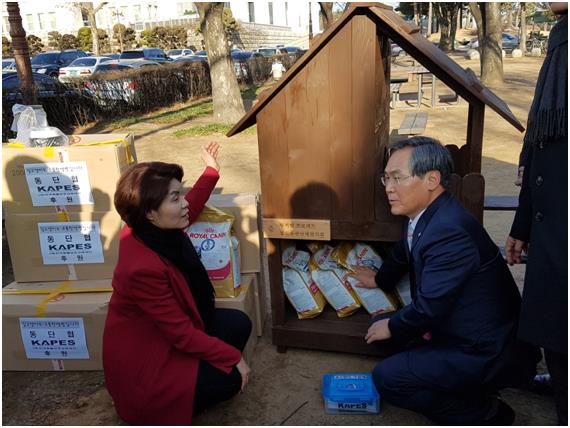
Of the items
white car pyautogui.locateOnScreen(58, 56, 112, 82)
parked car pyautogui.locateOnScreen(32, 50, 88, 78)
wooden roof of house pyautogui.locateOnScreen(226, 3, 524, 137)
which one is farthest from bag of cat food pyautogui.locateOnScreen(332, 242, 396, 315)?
parked car pyautogui.locateOnScreen(32, 50, 88, 78)

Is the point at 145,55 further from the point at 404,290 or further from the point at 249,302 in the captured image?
the point at 404,290

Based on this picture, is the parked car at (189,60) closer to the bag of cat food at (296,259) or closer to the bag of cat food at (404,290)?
the bag of cat food at (296,259)

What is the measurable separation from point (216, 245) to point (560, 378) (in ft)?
5.28

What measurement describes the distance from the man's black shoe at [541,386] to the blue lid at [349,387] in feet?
2.41

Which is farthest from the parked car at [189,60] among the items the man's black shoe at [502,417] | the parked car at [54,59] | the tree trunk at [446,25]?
the tree trunk at [446,25]

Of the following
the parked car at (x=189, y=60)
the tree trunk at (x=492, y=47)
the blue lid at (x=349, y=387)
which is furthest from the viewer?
the parked car at (x=189, y=60)

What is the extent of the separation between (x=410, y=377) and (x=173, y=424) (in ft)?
3.33

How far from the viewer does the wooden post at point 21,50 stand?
582 cm

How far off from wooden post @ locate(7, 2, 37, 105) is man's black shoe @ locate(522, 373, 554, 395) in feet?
20.2

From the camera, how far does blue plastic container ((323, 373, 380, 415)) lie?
2237 millimetres

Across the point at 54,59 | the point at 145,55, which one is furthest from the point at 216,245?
the point at 145,55

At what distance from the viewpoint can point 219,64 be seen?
403 inches

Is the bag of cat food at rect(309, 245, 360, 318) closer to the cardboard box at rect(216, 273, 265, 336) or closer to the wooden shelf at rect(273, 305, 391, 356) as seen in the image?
the wooden shelf at rect(273, 305, 391, 356)

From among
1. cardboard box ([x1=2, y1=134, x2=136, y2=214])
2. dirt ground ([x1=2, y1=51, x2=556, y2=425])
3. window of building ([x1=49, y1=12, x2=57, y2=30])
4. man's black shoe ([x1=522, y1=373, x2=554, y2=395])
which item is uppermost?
window of building ([x1=49, y1=12, x2=57, y2=30])
